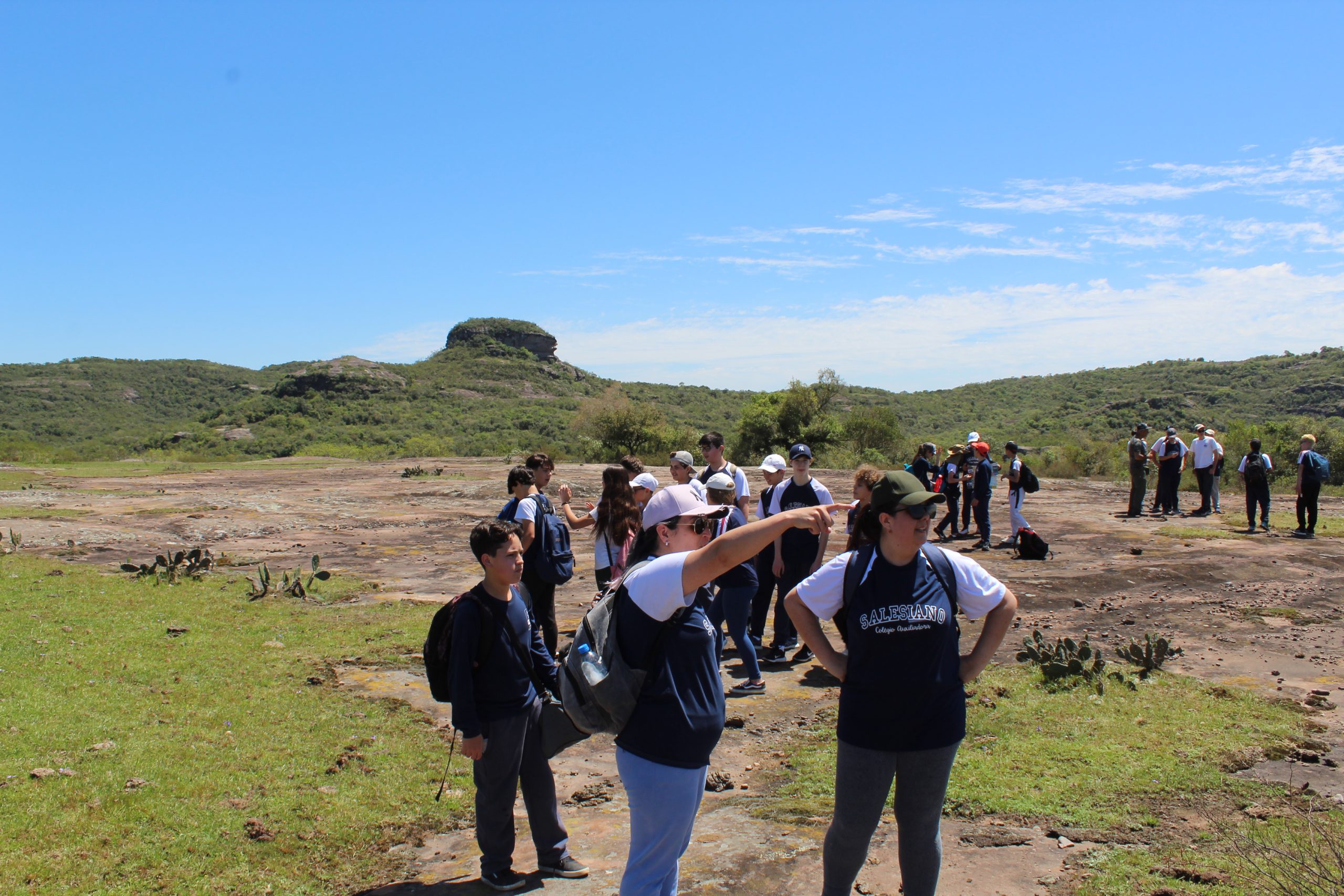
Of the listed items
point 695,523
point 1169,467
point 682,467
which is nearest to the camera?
point 695,523

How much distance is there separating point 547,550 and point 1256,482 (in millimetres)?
15632

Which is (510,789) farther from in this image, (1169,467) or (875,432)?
(875,432)

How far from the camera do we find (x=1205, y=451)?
1897cm

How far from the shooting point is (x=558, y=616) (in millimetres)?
10531

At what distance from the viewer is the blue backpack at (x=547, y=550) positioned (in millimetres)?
6621

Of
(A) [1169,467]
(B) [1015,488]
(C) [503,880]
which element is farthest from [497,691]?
(A) [1169,467]

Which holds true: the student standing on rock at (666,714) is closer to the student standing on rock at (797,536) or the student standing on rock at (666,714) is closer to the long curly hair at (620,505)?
the long curly hair at (620,505)

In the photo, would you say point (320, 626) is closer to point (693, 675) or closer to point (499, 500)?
point (693, 675)

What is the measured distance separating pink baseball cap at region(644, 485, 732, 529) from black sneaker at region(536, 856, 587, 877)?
192 cm

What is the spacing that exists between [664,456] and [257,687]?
35636 millimetres

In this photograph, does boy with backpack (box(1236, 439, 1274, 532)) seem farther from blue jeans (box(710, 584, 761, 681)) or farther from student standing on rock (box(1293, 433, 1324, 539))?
blue jeans (box(710, 584, 761, 681))

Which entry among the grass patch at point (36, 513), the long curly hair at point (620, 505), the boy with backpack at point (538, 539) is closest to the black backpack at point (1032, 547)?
the long curly hair at point (620, 505)

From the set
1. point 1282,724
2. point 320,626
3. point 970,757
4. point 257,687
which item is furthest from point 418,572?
point 1282,724

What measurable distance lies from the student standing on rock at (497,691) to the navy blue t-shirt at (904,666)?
151 cm
